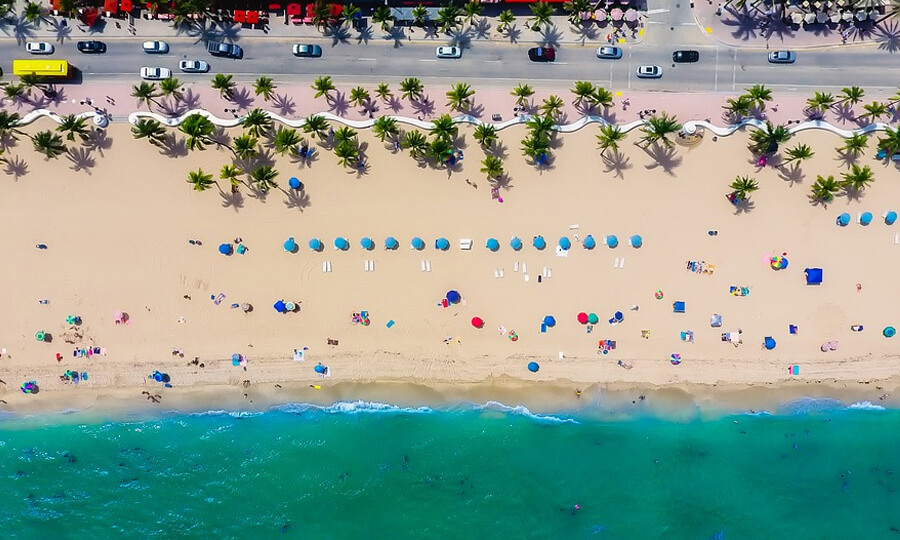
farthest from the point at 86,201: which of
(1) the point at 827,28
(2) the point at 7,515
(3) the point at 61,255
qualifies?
(1) the point at 827,28

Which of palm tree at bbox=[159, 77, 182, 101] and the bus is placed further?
the bus

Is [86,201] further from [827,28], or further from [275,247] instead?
[827,28]

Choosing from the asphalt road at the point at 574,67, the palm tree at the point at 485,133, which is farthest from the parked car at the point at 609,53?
the palm tree at the point at 485,133

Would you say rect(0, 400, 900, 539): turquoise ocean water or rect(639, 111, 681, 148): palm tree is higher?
rect(639, 111, 681, 148): palm tree

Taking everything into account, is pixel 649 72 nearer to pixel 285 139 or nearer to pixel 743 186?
pixel 743 186

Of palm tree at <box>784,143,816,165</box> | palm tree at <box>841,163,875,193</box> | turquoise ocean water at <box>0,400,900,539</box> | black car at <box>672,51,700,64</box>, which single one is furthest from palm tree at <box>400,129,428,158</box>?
palm tree at <box>841,163,875,193</box>

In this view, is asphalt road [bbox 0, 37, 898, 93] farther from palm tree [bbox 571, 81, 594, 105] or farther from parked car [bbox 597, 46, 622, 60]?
palm tree [bbox 571, 81, 594, 105]

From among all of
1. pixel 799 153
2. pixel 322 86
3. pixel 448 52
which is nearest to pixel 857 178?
pixel 799 153
